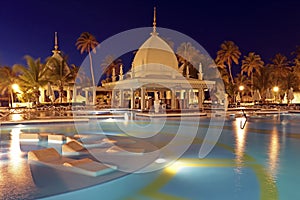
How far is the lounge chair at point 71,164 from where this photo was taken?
6.98 metres

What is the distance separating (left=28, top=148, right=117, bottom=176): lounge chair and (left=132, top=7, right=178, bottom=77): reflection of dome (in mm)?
17804

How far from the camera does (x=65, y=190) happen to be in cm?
583

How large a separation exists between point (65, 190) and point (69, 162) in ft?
5.44

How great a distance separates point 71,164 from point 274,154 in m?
5.69

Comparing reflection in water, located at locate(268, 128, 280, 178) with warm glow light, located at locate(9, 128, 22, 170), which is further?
warm glow light, located at locate(9, 128, 22, 170)

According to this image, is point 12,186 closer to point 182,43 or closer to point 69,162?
point 69,162

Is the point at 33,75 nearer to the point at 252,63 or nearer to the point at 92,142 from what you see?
the point at 92,142

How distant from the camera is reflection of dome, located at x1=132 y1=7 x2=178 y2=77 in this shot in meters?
26.4

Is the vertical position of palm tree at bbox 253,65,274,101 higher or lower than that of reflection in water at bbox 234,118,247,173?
higher

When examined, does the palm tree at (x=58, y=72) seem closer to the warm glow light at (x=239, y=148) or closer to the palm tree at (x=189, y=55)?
the palm tree at (x=189, y=55)

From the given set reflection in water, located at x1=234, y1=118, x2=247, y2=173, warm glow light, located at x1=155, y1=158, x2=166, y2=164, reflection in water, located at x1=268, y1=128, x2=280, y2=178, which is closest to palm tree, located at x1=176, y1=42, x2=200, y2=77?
reflection in water, located at x1=234, y1=118, x2=247, y2=173

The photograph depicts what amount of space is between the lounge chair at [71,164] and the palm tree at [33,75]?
21.5 meters

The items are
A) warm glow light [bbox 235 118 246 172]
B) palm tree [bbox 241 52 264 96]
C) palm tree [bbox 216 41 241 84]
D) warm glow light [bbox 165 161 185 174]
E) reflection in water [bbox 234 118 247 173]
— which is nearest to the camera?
warm glow light [bbox 165 161 185 174]

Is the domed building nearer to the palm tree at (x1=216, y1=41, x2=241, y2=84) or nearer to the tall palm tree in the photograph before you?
the palm tree at (x1=216, y1=41, x2=241, y2=84)
